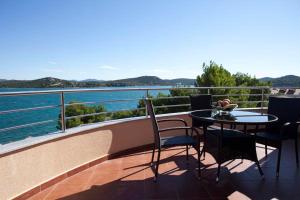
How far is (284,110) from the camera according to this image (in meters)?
3.48

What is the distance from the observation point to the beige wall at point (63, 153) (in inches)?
93.1

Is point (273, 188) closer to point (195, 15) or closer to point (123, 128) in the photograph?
point (123, 128)

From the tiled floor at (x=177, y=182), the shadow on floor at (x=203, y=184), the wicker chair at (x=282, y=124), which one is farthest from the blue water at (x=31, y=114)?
the wicker chair at (x=282, y=124)

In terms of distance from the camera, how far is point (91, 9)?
6.68 meters

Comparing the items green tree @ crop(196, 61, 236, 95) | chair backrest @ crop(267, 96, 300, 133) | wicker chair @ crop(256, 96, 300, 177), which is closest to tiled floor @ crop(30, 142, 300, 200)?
wicker chair @ crop(256, 96, 300, 177)

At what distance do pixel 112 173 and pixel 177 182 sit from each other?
0.84 m

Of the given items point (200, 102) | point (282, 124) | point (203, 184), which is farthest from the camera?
point (200, 102)

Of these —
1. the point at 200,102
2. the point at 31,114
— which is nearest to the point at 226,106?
the point at 200,102

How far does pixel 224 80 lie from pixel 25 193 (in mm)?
21984

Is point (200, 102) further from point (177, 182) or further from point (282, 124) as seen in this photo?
point (177, 182)

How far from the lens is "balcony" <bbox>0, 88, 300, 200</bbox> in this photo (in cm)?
248

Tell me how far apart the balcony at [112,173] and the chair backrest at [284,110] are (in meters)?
0.55

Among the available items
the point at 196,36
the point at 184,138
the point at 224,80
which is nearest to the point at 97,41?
the point at 196,36

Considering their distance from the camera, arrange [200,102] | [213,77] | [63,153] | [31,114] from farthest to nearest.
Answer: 1. [31,114]
2. [213,77]
3. [200,102]
4. [63,153]
